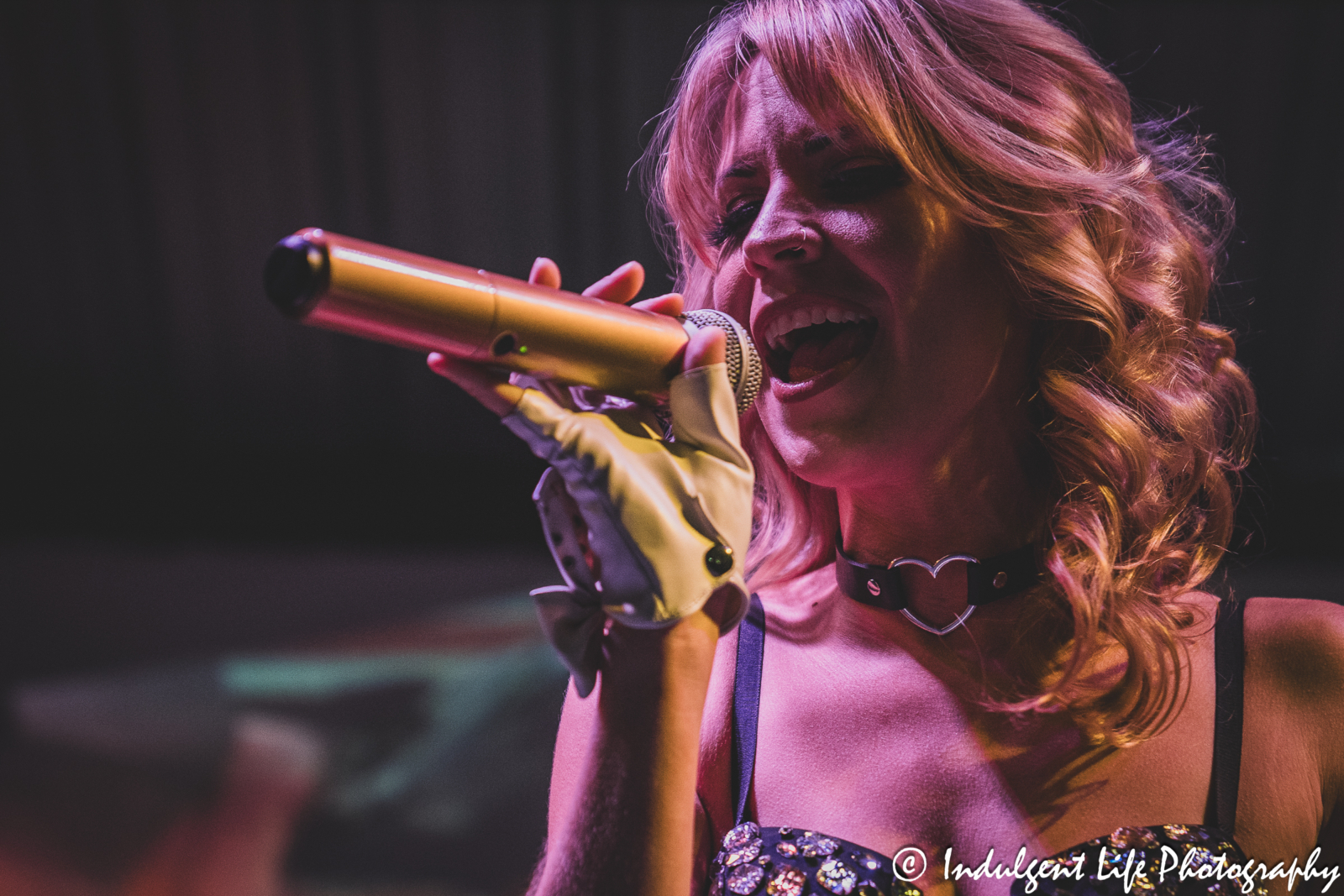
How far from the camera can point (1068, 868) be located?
0.92m

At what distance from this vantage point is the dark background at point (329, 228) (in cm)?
321

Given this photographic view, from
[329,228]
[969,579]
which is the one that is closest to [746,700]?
[969,579]

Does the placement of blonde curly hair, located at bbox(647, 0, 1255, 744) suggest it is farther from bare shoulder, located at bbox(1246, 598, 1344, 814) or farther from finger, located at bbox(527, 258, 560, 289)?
finger, located at bbox(527, 258, 560, 289)

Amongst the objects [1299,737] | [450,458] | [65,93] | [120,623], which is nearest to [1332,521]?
[1299,737]

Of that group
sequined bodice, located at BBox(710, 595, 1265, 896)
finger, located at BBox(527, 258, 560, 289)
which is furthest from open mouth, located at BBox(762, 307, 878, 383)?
sequined bodice, located at BBox(710, 595, 1265, 896)

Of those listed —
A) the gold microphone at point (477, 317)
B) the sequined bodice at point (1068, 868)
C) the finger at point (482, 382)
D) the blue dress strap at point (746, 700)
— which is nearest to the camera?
the gold microphone at point (477, 317)

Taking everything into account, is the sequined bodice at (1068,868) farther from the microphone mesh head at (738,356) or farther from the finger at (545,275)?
the finger at (545,275)

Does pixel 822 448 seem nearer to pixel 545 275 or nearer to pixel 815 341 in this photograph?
pixel 815 341

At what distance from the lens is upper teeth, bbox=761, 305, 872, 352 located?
0.98 meters

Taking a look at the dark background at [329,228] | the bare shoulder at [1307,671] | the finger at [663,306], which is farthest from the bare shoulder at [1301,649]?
the dark background at [329,228]

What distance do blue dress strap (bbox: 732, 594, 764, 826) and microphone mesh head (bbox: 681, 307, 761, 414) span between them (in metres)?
0.41

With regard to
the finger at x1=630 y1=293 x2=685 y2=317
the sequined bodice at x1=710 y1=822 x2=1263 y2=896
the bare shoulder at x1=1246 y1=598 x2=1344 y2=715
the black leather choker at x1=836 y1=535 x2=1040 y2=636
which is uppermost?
the finger at x1=630 y1=293 x2=685 y2=317

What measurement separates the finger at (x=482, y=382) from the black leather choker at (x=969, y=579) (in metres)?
0.57

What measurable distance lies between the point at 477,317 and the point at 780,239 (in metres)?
0.44
